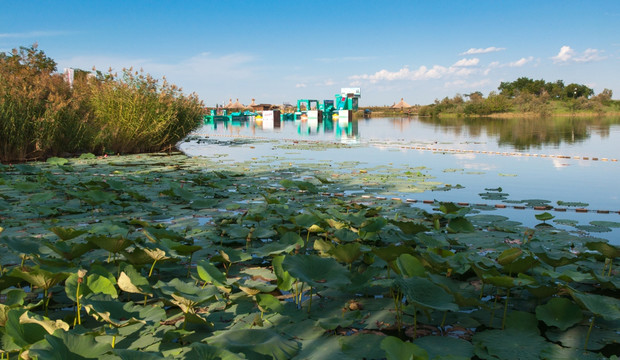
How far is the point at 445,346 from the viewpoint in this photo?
1335mm

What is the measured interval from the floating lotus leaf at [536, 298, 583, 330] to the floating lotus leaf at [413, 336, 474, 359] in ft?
1.03

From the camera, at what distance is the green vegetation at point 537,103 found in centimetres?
3938

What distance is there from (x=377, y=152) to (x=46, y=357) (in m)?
8.83

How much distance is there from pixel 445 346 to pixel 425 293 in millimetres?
164

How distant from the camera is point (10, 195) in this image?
381 centimetres

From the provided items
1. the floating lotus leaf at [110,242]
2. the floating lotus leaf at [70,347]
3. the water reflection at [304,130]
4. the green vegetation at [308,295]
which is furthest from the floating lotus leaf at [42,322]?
the water reflection at [304,130]

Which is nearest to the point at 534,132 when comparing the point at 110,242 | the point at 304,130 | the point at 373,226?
the point at 304,130

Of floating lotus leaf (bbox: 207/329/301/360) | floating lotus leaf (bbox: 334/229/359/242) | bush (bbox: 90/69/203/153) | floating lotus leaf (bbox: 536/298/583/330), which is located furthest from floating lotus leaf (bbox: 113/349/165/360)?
bush (bbox: 90/69/203/153)

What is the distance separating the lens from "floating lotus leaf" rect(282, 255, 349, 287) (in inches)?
60.7

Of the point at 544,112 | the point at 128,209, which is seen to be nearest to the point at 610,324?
the point at 128,209

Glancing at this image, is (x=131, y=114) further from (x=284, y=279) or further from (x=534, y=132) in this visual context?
(x=534, y=132)

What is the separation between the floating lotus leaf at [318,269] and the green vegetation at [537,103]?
41.7 meters

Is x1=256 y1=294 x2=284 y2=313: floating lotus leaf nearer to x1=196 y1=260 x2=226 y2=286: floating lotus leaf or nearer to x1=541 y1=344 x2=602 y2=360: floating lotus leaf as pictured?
x1=196 y1=260 x2=226 y2=286: floating lotus leaf

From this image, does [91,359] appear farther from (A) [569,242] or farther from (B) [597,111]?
(B) [597,111]
